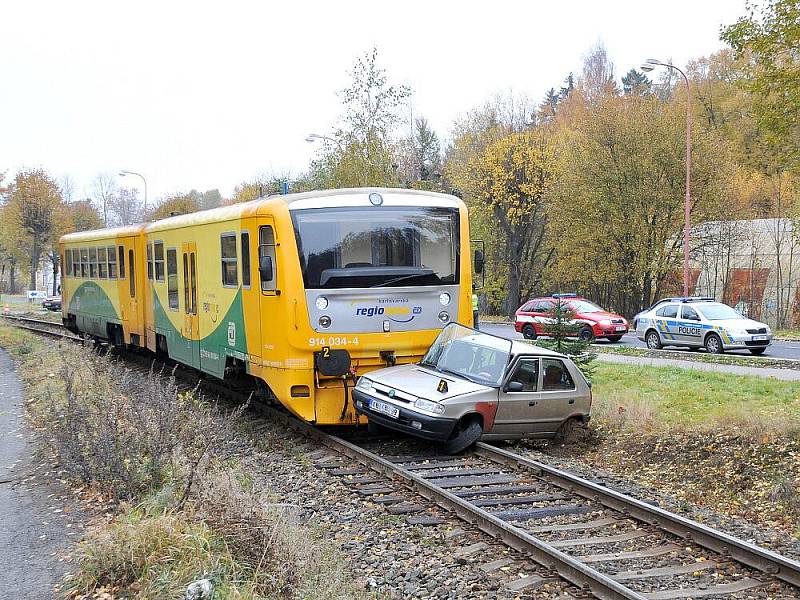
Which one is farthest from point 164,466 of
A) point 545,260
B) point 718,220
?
point 545,260

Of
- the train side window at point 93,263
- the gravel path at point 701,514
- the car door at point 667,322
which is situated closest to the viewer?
the gravel path at point 701,514

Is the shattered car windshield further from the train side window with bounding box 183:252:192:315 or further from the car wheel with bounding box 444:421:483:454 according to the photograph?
the train side window with bounding box 183:252:192:315

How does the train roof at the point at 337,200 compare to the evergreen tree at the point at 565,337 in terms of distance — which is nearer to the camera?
the train roof at the point at 337,200

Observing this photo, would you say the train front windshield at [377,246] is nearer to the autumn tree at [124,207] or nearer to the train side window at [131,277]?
the train side window at [131,277]

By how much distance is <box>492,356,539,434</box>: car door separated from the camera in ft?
34.9

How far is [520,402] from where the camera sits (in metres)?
10.9

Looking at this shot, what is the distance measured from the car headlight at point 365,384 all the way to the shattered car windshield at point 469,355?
97 cm

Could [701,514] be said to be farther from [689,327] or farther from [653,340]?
[653,340]

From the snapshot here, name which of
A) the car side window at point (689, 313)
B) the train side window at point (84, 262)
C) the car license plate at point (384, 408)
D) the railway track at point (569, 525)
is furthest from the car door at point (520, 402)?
the train side window at point (84, 262)

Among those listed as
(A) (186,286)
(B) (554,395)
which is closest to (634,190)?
(A) (186,286)

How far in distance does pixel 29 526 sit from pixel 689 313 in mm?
20656

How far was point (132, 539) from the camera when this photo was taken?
20.0 ft

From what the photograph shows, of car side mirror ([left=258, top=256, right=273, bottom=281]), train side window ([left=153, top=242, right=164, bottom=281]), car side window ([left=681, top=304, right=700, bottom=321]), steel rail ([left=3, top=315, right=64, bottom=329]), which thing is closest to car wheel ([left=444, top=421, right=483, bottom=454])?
car side mirror ([left=258, top=256, right=273, bottom=281])

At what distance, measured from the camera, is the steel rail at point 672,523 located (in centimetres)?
638
